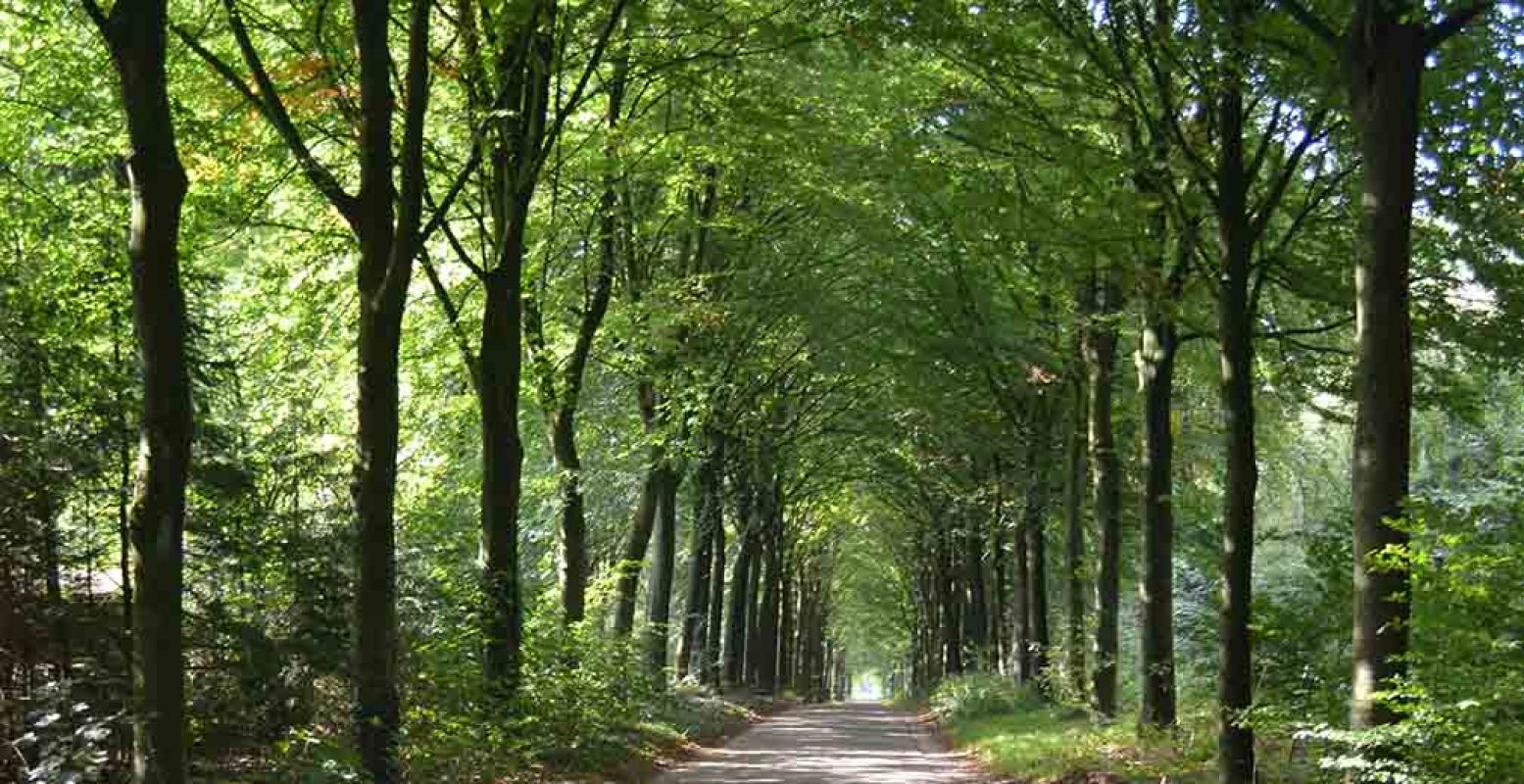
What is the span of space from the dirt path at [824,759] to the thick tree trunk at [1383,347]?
8.21m

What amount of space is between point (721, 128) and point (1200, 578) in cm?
1487

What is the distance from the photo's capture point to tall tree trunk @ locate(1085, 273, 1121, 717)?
1758 centimetres

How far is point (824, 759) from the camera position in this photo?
18219mm

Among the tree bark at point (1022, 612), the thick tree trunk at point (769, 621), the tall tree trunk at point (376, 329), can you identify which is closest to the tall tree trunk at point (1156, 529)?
the tall tree trunk at point (376, 329)

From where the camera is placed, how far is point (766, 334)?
993 inches

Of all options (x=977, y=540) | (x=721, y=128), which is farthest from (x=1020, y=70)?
(x=977, y=540)

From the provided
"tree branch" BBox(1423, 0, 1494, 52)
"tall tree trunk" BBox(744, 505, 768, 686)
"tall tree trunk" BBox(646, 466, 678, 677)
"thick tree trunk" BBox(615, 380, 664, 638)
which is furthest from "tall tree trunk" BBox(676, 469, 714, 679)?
"tree branch" BBox(1423, 0, 1494, 52)

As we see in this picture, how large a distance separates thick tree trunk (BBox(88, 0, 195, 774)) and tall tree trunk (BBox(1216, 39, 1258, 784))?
7252 mm

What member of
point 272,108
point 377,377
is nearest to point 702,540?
point 377,377

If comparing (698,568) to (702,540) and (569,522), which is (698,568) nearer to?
(702,540)

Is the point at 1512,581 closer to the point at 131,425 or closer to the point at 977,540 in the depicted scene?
the point at 131,425

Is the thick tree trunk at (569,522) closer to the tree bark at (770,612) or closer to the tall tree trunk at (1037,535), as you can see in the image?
the tall tree trunk at (1037,535)

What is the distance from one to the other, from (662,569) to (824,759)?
23.1 ft

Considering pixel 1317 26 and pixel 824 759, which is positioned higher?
pixel 1317 26
